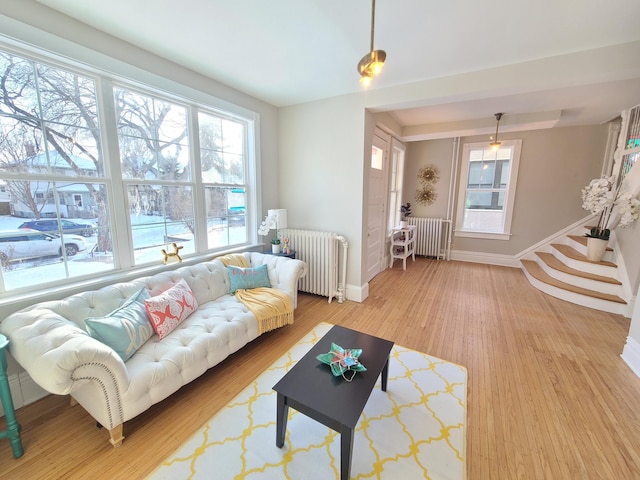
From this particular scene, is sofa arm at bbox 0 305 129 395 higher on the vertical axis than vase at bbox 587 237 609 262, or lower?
lower

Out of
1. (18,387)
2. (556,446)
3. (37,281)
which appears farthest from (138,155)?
(556,446)

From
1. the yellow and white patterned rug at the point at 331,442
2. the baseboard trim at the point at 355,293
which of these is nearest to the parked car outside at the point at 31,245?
the yellow and white patterned rug at the point at 331,442

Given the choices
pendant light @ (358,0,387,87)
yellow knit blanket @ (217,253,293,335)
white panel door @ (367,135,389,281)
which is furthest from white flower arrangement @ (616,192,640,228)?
yellow knit blanket @ (217,253,293,335)

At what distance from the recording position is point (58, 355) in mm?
1246

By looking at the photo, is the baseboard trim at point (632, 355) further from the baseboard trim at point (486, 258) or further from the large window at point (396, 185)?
the large window at point (396, 185)

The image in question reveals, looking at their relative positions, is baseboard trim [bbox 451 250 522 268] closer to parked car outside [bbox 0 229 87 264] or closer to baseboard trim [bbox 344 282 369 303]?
baseboard trim [bbox 344 282 369 303]

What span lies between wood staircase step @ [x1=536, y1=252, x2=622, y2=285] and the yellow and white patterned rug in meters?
3.04

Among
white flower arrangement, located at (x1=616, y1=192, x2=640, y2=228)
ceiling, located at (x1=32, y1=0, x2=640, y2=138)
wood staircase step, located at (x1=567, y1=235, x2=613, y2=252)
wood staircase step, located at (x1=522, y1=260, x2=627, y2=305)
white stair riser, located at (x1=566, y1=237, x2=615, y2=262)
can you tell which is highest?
ceiling, located at (x1=32, y1=0, x2=640, y2=138)

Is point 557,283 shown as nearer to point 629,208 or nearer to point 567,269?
point 567,269

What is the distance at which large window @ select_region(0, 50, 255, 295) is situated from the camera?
5.69 feet

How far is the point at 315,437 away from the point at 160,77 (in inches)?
125

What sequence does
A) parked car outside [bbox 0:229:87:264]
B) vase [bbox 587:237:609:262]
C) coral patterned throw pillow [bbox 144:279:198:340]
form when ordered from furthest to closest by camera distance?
1. vase [bbox 587:237:609:262]
2. coral patterned throw pillow [bbox 144:279:198:340]
3. parked car outside [bbox 0:229:87:264]

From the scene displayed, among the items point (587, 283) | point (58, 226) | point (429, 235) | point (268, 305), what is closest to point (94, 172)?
point (58, 226)

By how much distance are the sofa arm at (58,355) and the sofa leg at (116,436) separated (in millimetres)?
264
